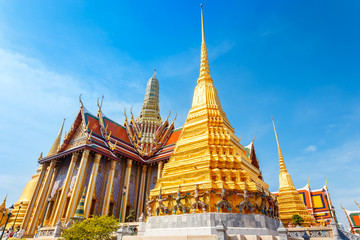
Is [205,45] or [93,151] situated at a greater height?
[205,45]

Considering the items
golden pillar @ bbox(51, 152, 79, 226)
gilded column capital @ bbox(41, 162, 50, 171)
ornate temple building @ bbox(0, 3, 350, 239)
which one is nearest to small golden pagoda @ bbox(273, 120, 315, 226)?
ornate temple building @ bbox(0, 3, 350, 239)

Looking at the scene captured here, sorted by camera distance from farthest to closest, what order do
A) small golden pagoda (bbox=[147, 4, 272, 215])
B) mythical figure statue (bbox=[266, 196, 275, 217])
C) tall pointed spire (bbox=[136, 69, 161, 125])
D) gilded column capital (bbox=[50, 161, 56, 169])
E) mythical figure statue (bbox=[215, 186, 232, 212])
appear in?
tall pointed spire (bbox=[136, 69, 161, 125]) < gilded column capital (bbox=[50, 161, 56, 169]) < mythical figure statue (bbox=[266, 196, 275, 217]) < small golden pagoda (bbox=[147, 4, 272, 215]) < mythical figure statue (bbox=[215, 186, 232, 212])

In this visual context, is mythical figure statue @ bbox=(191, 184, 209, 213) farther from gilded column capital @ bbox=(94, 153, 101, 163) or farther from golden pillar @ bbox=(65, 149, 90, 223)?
gilded column capital @ bbox=(94, 153, 101, 163)

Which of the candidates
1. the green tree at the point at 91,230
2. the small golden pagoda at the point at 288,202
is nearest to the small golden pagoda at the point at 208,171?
the green tree at the point at 91,230

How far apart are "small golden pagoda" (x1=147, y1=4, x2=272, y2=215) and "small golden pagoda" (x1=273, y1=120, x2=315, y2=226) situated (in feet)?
33.6

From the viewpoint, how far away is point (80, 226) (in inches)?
329

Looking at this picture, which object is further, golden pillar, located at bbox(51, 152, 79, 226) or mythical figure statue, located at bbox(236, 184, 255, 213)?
golden pillar, located at bbox(51, 152, 79, 226)

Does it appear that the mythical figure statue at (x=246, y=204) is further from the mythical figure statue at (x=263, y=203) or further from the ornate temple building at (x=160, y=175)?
the mythical figure statue at (x=263, y=203)

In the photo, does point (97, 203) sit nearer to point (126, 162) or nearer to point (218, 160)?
point (126, 162)

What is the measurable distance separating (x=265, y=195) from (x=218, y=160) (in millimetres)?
2509

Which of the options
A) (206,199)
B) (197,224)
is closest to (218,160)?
(206,199)

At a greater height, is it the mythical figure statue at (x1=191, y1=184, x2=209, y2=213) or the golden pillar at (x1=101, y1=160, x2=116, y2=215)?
the golden pillar at (x1=101, y1=160, x2=116, y2=215)

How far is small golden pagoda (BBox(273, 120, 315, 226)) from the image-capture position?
1900cm

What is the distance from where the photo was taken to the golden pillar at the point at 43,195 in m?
17.5
